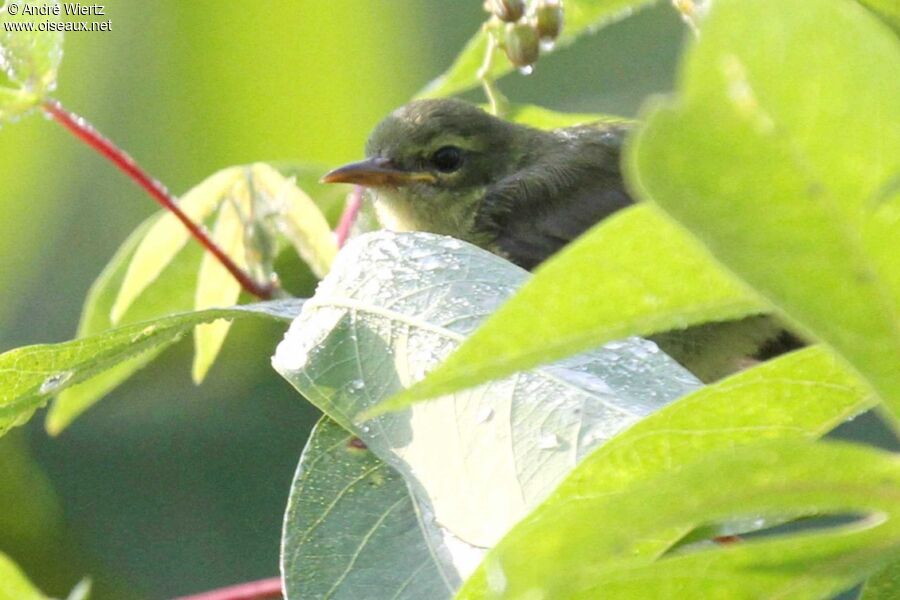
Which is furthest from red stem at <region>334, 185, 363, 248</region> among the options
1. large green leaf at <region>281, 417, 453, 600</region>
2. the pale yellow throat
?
large green leaf at <region>281, 417, 453, 600</region>

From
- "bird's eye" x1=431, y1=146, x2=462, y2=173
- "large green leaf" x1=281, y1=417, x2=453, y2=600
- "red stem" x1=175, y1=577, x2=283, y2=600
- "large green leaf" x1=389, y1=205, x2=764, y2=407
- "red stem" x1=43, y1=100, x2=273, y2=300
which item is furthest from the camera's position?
"bird's eye" x1=431, y1=146, x2=462, y2=173

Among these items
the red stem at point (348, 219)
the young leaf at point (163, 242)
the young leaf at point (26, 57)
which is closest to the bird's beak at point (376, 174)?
the red stem at point (348, 219)

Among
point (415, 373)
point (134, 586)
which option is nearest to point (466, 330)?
point (415, 373)

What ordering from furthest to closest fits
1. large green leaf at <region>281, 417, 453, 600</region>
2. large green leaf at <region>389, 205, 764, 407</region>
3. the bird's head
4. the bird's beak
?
the bird's head
the bird's beak
large green leaf at <region>281, 417, 453, 600</region>
large green leaf at <region>389, 205, 764, 407</region>

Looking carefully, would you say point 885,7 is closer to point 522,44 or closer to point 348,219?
point 522,44

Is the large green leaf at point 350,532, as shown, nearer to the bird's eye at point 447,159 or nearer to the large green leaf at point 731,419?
the large green leaf at point 731,419

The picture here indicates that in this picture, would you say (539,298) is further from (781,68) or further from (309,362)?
(309,362)

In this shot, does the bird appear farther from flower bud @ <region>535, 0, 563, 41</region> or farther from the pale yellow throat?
flower bud @ <region>535, 0, 563, 41</region>

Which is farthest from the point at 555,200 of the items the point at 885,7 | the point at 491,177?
the point at 885,7
